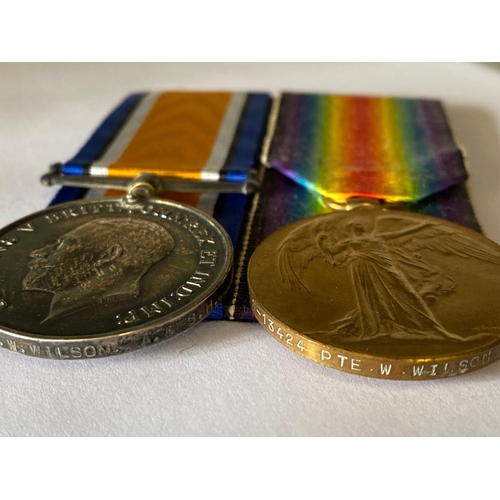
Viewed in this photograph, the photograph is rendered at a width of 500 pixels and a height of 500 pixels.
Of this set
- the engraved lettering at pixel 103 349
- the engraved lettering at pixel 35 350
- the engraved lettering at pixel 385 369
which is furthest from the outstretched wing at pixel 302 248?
the engraved lettering at pixel 35 350

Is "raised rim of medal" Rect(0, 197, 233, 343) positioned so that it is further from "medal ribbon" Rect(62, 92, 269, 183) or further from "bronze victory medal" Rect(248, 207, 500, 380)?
"medal ribbon" Rect(62, 92, 269, 183)

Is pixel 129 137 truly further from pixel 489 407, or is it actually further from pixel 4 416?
pixel 489 407

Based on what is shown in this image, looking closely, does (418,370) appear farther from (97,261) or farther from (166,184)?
(166,184)

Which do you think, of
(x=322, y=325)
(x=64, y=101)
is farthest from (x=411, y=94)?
(x=322, y=325)

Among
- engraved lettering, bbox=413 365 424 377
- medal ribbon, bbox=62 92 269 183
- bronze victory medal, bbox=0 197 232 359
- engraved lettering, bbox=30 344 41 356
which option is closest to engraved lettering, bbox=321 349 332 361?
engraved lettering, bbox=413 365 424 377

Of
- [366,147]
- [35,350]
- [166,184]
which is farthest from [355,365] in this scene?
[366,147]
